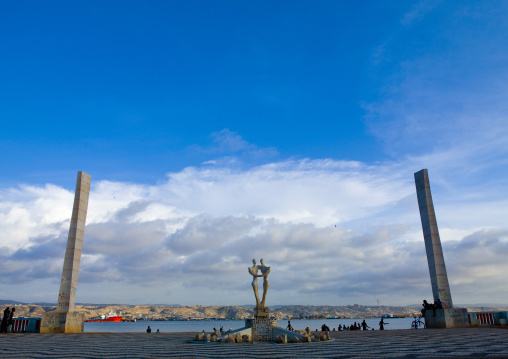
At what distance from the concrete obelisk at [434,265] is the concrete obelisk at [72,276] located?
73.5ft

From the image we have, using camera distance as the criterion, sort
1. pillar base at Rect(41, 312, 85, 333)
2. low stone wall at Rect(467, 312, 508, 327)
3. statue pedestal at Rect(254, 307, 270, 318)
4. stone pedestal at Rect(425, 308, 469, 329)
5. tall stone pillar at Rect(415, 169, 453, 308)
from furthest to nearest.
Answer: tall stone pillar at Rect(415, 169, 453, 308) < low stone wall at Rect(467, 312, 508, 327) < stone pedestal at Rect(425, 308, 469, 329) < pillar base at Rect(41, 312, 85, 333) < statue pedestal at Rect(254, 307, 270, 318)

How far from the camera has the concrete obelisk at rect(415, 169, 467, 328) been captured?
23828mm

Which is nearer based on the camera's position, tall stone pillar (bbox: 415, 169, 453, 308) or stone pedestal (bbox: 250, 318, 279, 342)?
stone pedestal (bbox: 250, 318, 279, 342)

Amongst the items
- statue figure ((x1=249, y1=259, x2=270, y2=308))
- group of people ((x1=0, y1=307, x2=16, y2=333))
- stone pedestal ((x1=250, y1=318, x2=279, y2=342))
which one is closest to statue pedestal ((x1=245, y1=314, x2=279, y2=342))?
stone pedestal ((x1=250, y1=318, x2=279, y2=342))

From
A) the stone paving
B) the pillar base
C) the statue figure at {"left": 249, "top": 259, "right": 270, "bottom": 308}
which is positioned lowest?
the stone paving

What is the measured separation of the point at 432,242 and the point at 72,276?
76.9 feet

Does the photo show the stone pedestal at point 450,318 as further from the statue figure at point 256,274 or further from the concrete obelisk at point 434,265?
the statue figure at point 256,274

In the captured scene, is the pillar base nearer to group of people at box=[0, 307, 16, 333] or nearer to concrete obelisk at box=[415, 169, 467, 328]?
group of people at box=[0, 307, 16, 333]

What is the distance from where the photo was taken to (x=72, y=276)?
932 inches

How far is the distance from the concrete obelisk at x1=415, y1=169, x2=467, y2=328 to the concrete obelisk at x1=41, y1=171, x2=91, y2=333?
2242 centimetres

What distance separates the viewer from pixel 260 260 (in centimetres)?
2005

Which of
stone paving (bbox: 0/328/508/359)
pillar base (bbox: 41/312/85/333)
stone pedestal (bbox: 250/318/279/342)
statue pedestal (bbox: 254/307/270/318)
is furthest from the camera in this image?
pillar base (bbox: 41/312/85/333)

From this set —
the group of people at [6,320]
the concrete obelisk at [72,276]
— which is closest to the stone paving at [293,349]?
the group of people at [6,320]

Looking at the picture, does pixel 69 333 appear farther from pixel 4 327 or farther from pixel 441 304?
pixel 441 304
